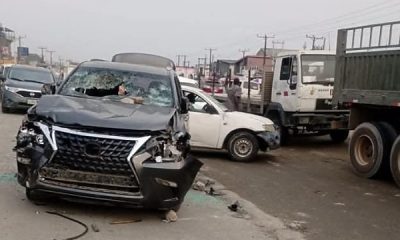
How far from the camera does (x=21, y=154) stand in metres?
5.80

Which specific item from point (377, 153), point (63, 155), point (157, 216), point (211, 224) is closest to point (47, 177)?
point (63, 155)

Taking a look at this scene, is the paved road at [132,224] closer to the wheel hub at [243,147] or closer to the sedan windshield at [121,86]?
the sedan windshield at [121,86]

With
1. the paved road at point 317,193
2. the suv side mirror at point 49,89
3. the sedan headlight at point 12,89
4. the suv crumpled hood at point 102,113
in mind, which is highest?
the suv side mirror at point 49,89

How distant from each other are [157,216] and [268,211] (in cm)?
166

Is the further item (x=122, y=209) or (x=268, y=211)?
(x=268, y=211)

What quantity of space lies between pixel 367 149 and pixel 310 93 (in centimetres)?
337

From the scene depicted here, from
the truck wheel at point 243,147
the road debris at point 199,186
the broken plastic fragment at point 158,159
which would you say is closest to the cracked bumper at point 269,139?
the truck wheel at point 243,147

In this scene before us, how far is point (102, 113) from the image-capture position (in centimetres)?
595

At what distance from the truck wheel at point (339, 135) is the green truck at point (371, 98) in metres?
4.63

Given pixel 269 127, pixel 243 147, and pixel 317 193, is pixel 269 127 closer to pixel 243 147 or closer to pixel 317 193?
pixel 243 147

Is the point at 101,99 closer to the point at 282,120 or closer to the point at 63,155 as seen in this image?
the point at 63,155

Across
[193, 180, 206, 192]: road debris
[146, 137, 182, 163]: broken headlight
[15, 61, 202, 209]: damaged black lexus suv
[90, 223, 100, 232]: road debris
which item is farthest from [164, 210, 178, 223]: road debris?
[193, 180, 206, 192]: road debris

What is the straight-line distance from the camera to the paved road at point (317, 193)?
6.53 m

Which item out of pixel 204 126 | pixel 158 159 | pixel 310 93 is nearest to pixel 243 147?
pixel 204 126
